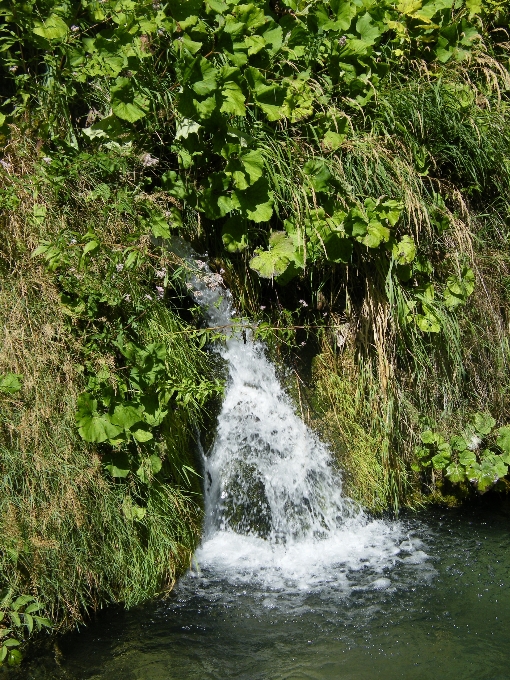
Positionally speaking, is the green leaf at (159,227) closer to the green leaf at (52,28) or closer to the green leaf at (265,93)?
the green leaf at (265,93)

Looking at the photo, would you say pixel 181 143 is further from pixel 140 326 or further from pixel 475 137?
pixel 475 137

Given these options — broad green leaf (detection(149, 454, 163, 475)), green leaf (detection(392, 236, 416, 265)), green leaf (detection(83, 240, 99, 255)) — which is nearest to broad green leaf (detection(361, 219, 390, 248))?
green leaf (detection(392, 236, 416, 265))

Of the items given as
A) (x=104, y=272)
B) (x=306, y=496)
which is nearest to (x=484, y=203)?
(x=306, y=496)

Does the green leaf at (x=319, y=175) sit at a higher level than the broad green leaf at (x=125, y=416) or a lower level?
higher

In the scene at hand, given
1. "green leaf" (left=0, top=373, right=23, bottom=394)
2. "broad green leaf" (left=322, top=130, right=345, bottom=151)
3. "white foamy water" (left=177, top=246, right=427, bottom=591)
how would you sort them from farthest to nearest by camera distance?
"broad green leaf" (left=322, top=130, right=345, bottom=151) < "white foamy water" (left=177, top=246, right=427, bottom=591) < "green leaf" (left=0, top=373, right=23, bottom=394)

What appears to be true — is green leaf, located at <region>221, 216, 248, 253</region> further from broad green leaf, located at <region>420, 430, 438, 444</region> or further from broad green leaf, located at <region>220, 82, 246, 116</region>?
broad green leaf, located at <region>420, 430, 438, 444</region>

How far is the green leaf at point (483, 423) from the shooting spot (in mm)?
3875

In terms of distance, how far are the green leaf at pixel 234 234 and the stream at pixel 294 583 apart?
17 cm

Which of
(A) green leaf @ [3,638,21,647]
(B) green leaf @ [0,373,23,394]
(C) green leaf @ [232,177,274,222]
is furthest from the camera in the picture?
(C) green leaf @ [232,177,274,222]

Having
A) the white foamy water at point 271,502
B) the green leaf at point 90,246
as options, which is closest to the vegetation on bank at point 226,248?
the green leaf at point 90,246

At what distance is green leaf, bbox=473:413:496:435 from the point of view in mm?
3875

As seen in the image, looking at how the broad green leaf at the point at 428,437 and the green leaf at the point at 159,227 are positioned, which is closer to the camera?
the green leaf at the point at 159,227

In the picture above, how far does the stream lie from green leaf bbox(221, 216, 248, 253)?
0.17 meters

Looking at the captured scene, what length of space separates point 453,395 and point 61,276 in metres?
2.10
